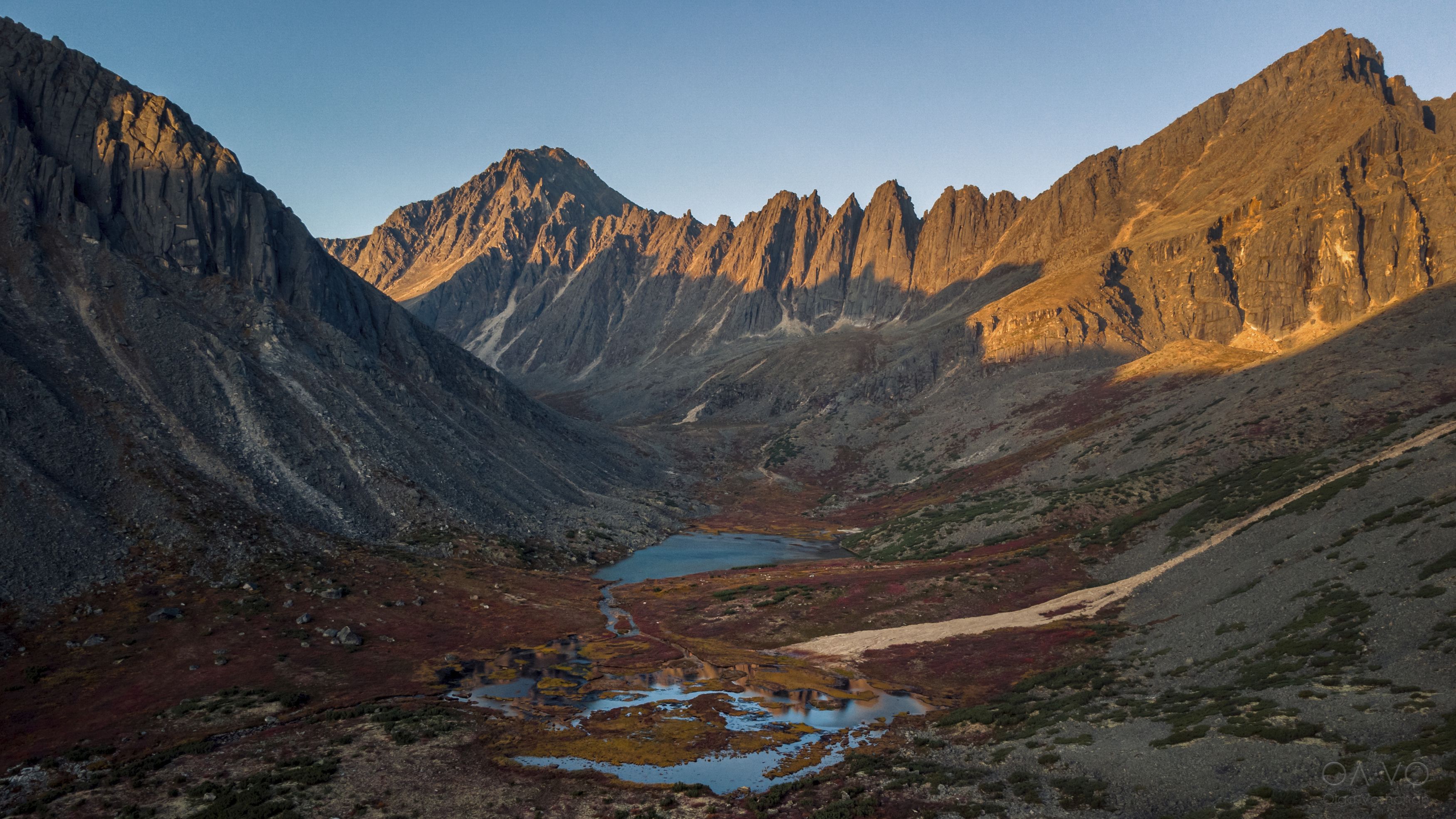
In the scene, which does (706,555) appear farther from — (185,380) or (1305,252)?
(1305,252)

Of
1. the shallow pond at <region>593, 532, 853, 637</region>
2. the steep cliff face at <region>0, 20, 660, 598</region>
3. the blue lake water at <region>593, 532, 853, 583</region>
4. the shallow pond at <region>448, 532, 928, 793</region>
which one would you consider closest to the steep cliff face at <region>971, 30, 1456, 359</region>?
the blue lake water at <region>593, 532, 853, 583</region>

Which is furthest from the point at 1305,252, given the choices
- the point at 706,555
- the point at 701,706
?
the point at 701,706

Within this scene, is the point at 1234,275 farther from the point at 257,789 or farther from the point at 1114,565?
the point at 257,789

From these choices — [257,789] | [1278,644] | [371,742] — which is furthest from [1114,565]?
[257,789]

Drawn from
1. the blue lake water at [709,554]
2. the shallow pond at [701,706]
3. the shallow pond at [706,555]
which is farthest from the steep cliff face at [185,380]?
the shallow pond at [701,706]

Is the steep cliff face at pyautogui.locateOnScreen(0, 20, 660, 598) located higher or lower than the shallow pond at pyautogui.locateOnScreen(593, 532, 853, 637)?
higher

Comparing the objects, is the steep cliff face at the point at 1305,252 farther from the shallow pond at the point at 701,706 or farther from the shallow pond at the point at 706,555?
the shallow pond at the point at 701,706

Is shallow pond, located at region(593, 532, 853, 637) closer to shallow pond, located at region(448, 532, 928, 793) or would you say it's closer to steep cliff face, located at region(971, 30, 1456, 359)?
shallow pond, located at region(448, 532, 928, 793)
